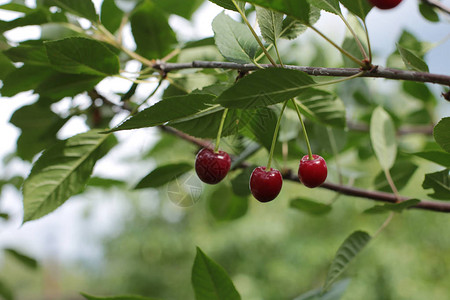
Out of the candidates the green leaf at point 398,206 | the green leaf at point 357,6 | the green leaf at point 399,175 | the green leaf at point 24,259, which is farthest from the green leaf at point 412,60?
the green leaf at point 24,259

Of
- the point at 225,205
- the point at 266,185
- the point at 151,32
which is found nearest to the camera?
the point at 266,185

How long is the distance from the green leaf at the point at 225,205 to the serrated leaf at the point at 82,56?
1.59 ft

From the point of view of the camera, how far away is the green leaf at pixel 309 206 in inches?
31.0

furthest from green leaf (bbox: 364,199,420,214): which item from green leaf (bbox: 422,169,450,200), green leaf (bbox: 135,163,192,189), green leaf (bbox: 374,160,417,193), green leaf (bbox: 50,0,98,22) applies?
green leaf (bbox: 50,0,98,22)

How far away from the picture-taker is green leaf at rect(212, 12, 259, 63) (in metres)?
0.43

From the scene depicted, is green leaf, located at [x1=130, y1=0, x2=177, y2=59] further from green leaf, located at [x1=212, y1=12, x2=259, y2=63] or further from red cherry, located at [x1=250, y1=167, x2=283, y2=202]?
red cherry, located at [x1=250, y1=167, x2=283, y2=202]

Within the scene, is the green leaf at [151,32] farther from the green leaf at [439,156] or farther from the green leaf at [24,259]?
the green leaf at [24,259]

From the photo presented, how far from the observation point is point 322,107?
25.3 inches

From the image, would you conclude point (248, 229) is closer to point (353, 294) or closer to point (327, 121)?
point (353, 294)

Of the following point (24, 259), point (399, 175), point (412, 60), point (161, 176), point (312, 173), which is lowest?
point (24, 259)

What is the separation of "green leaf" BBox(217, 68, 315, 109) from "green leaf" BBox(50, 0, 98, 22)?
392 mm

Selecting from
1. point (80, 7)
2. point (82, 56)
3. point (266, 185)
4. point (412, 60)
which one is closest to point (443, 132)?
point (412, 60)

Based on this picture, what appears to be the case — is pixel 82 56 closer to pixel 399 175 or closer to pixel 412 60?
pixel 412 60

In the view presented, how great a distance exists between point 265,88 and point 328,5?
0.40ft
